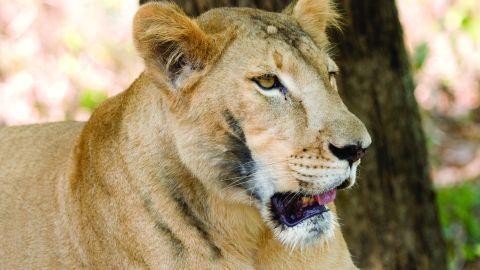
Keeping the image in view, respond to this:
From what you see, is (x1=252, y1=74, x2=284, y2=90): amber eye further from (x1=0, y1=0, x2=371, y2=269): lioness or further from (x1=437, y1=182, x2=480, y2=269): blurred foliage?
(x1=437, y1=182, x2=480, y2=269): blurred foliage

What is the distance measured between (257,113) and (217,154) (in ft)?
0.80

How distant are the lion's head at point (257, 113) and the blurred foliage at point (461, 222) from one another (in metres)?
3.54

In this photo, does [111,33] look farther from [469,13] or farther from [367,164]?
[367,164]

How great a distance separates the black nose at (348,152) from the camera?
136 inches

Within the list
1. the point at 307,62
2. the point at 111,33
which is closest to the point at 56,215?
the point at 307,62

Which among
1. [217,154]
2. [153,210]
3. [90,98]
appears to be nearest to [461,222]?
[90,98]

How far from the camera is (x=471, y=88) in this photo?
9.70 m

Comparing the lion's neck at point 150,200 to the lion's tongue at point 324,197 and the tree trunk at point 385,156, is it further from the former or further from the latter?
the tree trunk at point 385,156

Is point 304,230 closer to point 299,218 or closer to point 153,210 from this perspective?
point 299,218

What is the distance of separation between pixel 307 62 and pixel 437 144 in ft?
18.8

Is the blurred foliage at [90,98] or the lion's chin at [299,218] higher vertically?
the lion's chin at [299,218]

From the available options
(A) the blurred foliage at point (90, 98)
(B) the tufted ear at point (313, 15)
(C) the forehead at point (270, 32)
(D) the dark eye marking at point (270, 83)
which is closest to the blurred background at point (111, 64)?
(A) the blurred foliage at point (90, 98)

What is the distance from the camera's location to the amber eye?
362 centimetres

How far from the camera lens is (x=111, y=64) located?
369 inches
